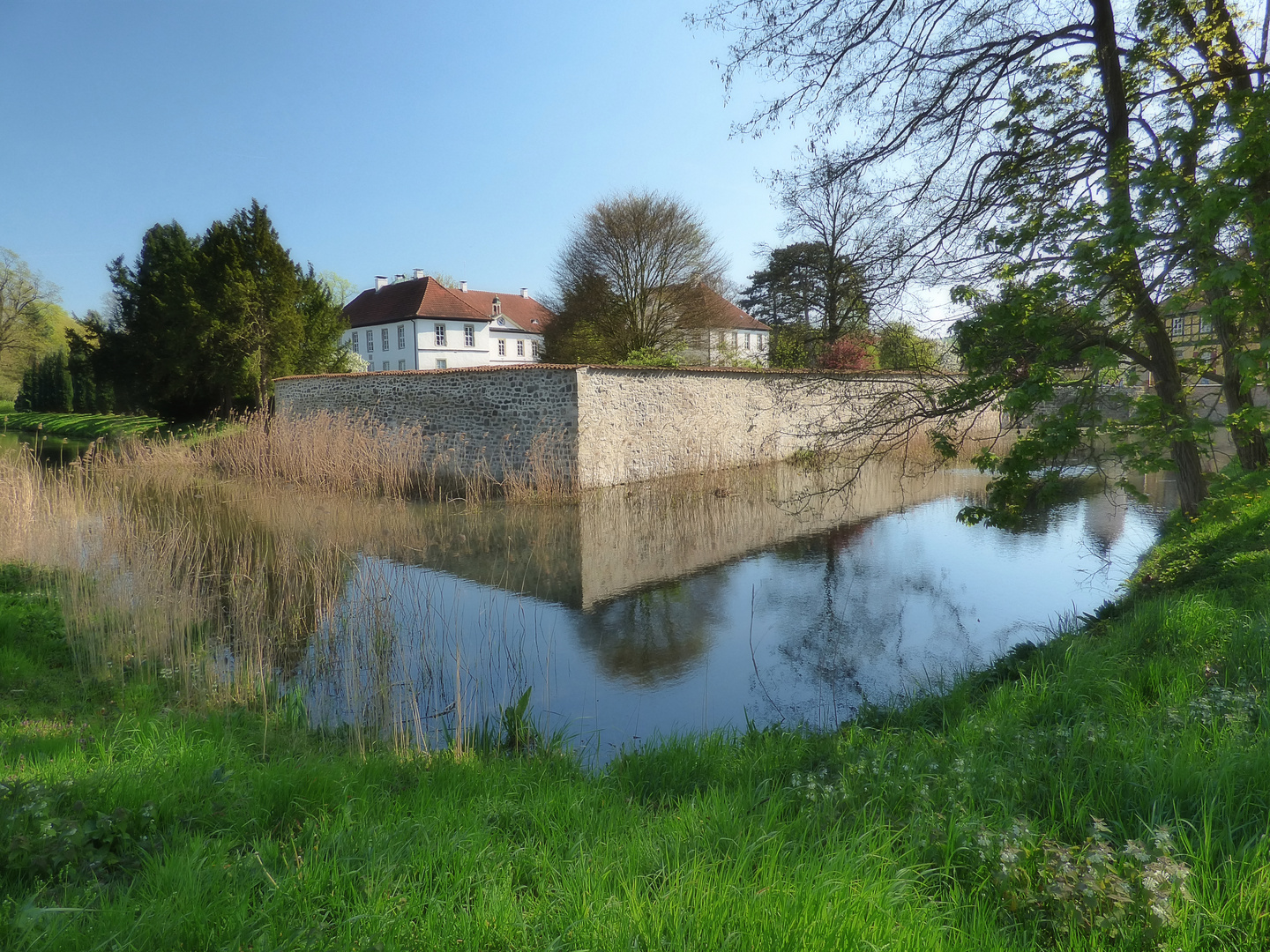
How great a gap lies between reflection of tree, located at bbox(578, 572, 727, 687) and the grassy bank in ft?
6.29

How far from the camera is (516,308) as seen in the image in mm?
49656

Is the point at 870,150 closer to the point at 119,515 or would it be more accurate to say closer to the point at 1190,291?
the point at 1190,291

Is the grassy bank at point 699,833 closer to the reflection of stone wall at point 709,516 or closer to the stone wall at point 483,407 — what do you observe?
the reflection of stone wall at point 709,516

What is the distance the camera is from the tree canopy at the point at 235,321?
82.7ft

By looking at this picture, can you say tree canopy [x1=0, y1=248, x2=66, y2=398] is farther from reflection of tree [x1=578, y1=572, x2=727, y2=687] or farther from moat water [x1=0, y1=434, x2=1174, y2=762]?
reflection of tree [x1=578, y1=572, x2=727, y2=687]

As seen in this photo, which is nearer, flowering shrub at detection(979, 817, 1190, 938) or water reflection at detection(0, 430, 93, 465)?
flowering shrub at detection(979, 817, 1190, 938)

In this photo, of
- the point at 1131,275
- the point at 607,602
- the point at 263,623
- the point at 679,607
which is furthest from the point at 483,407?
the point at 1131,275

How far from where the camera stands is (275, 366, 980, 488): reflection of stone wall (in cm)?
1488

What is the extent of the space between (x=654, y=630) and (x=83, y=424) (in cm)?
2981

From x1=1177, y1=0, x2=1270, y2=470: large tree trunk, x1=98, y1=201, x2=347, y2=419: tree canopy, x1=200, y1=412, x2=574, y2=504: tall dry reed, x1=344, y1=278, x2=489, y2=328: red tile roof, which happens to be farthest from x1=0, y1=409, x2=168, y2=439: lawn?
x1=1177, y1=0, x2=1270, y2=470: large tree trunk

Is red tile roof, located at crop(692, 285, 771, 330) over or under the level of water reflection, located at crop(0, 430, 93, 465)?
over

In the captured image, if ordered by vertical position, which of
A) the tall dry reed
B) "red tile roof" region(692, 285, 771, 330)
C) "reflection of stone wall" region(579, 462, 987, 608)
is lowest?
"reflection of stone wall" region(579, 462, 987, 608)

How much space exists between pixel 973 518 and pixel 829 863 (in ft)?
15.6

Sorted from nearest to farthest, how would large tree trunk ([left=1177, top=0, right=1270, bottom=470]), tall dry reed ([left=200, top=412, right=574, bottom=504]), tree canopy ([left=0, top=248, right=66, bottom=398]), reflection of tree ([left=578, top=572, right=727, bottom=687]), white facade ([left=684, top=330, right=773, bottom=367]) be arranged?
1. large tree trunk ([left=1177, top=0, right=1270, bottom=470])
2. reflection of tree ([left=578, top=572, right=727, bottom=687])
3. tall dry reed ([left=200, top=412, right=574, bottom=504])
4. white facade ([left=684, top=330, right=773, bottom=367])
5. tree canopy ([left=0, top=248, right=66, bottom=398])
